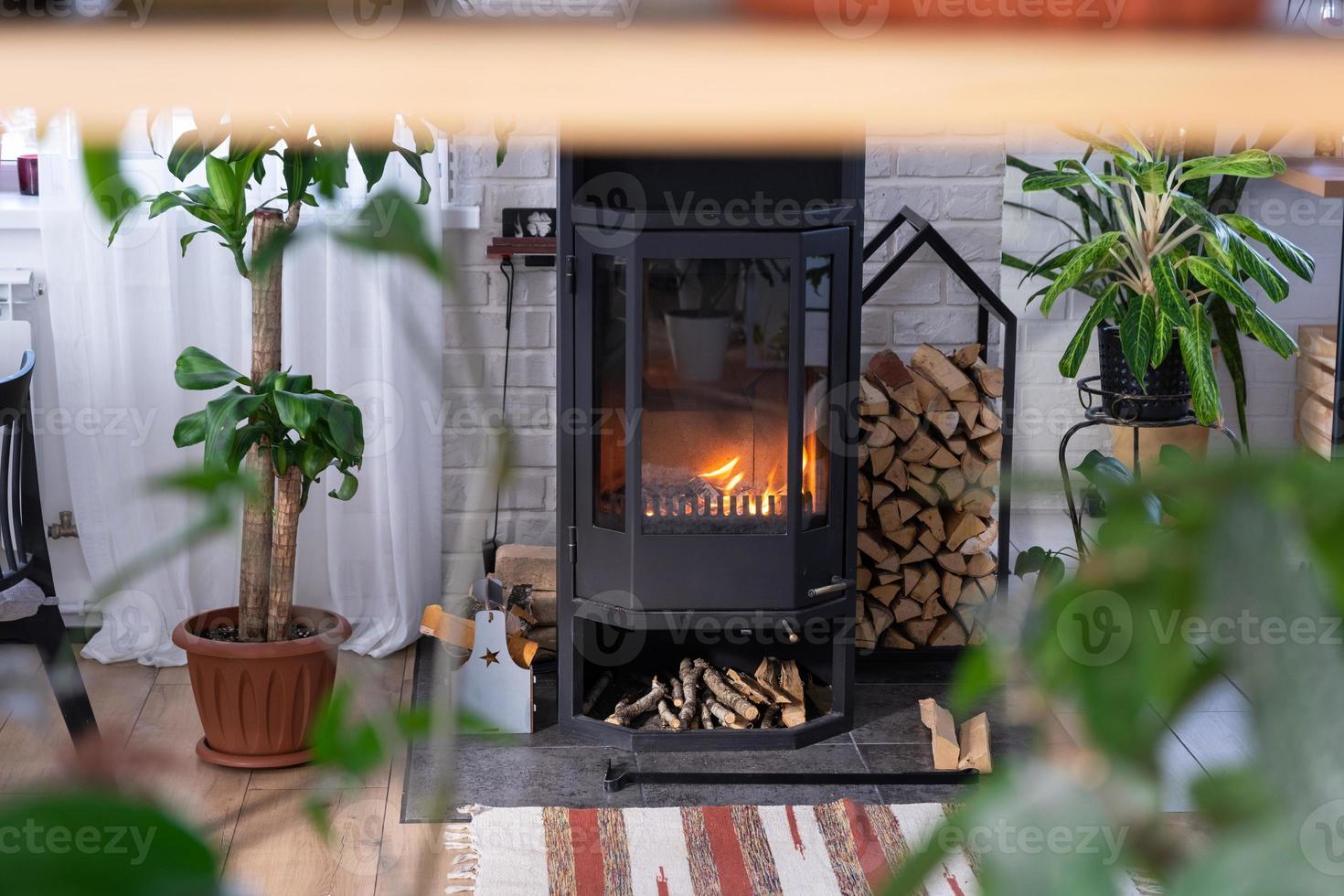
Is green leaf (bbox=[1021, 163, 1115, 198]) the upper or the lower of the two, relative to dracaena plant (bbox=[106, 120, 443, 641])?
upper

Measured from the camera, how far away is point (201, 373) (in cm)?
269

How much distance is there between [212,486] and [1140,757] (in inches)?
5.4

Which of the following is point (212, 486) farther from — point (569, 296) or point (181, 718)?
point (181, 718)

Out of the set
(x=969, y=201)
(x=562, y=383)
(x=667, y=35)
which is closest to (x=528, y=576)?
(x=562, y=383)

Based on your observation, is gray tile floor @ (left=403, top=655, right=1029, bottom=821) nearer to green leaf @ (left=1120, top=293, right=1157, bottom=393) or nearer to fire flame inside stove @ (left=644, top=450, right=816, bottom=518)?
fire flame inside stove @ (left=644, top=450, right=816, bottom=518)

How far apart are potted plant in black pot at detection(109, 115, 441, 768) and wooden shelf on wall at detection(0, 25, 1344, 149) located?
91.8 inches

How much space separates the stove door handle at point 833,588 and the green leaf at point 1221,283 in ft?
2.86

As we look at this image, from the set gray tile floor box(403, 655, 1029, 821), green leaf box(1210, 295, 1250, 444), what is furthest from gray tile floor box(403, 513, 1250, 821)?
green leaf box(1210, 295, 1250, 444)

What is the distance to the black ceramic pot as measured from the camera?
9.57 feet

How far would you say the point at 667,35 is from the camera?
244mm

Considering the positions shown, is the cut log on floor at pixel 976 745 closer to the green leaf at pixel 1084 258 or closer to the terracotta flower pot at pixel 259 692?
the green leaf at pixel 1084 258

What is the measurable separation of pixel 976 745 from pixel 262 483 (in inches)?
58.3

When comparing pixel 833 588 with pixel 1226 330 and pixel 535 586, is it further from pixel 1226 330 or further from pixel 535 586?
pixel 1226 330

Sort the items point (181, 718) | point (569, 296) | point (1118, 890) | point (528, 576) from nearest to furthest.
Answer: point (1118, 890) < point (569, 296) < point (181, 718) < point (528, 576)
